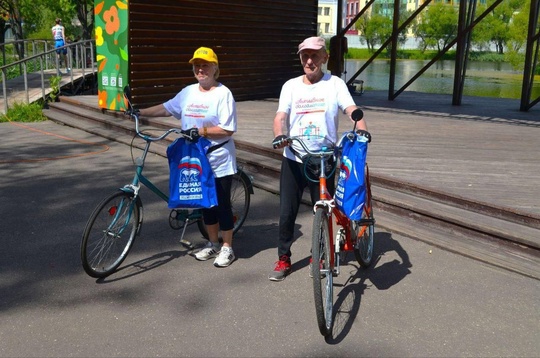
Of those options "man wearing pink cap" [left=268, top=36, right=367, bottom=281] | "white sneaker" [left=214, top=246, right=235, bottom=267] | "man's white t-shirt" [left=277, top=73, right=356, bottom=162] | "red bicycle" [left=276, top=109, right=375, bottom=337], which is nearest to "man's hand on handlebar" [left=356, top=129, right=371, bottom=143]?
"red bicycle" [left=276, top=109, right=375, bottom=337]

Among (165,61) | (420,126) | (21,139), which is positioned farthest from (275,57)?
(21,139)

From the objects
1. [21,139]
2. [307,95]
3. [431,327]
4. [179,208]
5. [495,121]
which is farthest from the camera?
[495,121]

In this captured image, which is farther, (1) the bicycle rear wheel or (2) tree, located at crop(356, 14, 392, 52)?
(2) tree, located at crop(356, 14, 392, 52)

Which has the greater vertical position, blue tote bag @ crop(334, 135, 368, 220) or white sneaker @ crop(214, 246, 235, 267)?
blue tote bag @ crop(334, 135, 368, 220)

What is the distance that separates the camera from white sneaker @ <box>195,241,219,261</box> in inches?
210

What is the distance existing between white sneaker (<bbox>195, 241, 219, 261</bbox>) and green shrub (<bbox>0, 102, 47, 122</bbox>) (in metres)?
9.65

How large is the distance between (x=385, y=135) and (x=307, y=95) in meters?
6.18

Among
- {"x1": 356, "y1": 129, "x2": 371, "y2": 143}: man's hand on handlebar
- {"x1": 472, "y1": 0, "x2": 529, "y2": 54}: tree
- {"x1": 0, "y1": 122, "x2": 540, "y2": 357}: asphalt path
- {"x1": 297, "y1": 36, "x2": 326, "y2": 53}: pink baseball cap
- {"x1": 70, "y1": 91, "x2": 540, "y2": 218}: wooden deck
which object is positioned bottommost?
{"x1": 0, "y1": 122, "x2": 540, "y2": 357}: asphalt path

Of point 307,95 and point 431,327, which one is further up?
point 307,95

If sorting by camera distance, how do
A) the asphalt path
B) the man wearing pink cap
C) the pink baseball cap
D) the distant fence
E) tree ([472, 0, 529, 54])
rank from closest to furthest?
the asphalt path → the pink baseball cap → the man wearing pink cap → the distant fence → tree ([472, 0, 529, 54])

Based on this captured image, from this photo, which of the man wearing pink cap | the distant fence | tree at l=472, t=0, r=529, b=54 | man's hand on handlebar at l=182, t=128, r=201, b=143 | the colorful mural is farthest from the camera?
tree at l=472, t=0, r=529, b=54

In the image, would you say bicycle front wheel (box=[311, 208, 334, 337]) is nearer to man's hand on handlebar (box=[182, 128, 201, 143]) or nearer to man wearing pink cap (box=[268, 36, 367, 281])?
man wearing pink cap (box=[268, 36, 367, 281])

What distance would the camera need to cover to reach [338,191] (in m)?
4.34

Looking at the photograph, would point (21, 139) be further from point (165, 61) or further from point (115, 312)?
point (115, 312)
